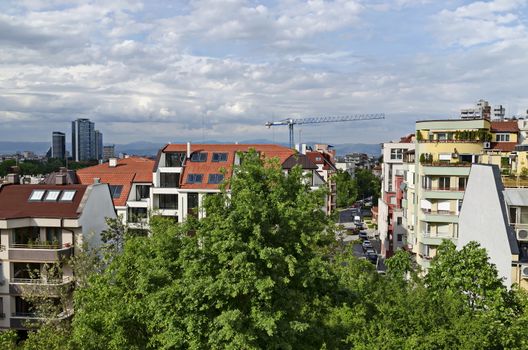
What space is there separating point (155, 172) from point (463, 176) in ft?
115

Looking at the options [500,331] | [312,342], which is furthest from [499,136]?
[312,342]

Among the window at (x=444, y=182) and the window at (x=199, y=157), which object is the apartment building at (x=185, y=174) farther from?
the window at (x=444, y=182)

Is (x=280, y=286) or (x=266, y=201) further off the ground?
(x=266, y=201)

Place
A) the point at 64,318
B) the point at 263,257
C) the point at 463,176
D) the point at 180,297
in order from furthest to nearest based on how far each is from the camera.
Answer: the point at 463,176 → the point at 64,318 → the point at 180,297 → the point at 263,257

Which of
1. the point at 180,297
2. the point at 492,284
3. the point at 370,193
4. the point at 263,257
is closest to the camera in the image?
the point at 263,257

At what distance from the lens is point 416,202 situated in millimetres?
47438

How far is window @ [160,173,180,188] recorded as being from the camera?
200 feet

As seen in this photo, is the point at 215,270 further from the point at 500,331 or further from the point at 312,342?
the point at 500,331

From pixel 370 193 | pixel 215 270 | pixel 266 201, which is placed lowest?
pixel 370 193

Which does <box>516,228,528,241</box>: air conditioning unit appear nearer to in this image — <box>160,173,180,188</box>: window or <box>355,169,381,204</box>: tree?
<box>160,173,180,188</box>: window

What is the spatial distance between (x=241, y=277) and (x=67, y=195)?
28.1m

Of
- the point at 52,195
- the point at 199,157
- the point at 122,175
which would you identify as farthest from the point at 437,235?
the point at 122,175

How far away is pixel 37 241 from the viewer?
37344mm

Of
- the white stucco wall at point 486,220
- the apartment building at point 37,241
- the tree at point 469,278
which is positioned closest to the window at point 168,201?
the apartment building at point 37,241
